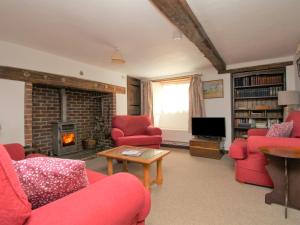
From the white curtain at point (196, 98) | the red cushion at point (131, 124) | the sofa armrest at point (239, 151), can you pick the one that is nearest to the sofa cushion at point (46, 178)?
the sofa armrest at point (239, 151)

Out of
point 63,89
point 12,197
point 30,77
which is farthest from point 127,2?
point 63,89

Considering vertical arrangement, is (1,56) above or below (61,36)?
below

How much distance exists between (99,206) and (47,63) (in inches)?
124

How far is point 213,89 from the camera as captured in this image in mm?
4426

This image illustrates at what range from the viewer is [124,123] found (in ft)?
13.6

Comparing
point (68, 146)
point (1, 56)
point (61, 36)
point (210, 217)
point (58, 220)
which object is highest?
point (61, 36)

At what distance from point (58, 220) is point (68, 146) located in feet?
11.6

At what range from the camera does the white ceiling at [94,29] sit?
1822 millimetres

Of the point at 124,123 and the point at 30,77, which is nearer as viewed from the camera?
the point at 30,77

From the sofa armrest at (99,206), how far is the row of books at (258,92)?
12.9 feet

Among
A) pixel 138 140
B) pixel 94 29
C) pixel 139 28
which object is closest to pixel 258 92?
pixel 138 140

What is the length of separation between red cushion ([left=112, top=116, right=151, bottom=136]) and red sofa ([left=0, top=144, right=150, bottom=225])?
10.3 ft

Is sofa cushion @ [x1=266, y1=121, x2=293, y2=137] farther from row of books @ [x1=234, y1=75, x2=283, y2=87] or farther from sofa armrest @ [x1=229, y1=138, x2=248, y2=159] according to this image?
row of books @ [x1=234, y1=75, x2=283, y2=87]

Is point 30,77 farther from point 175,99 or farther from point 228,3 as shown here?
point 175,99
